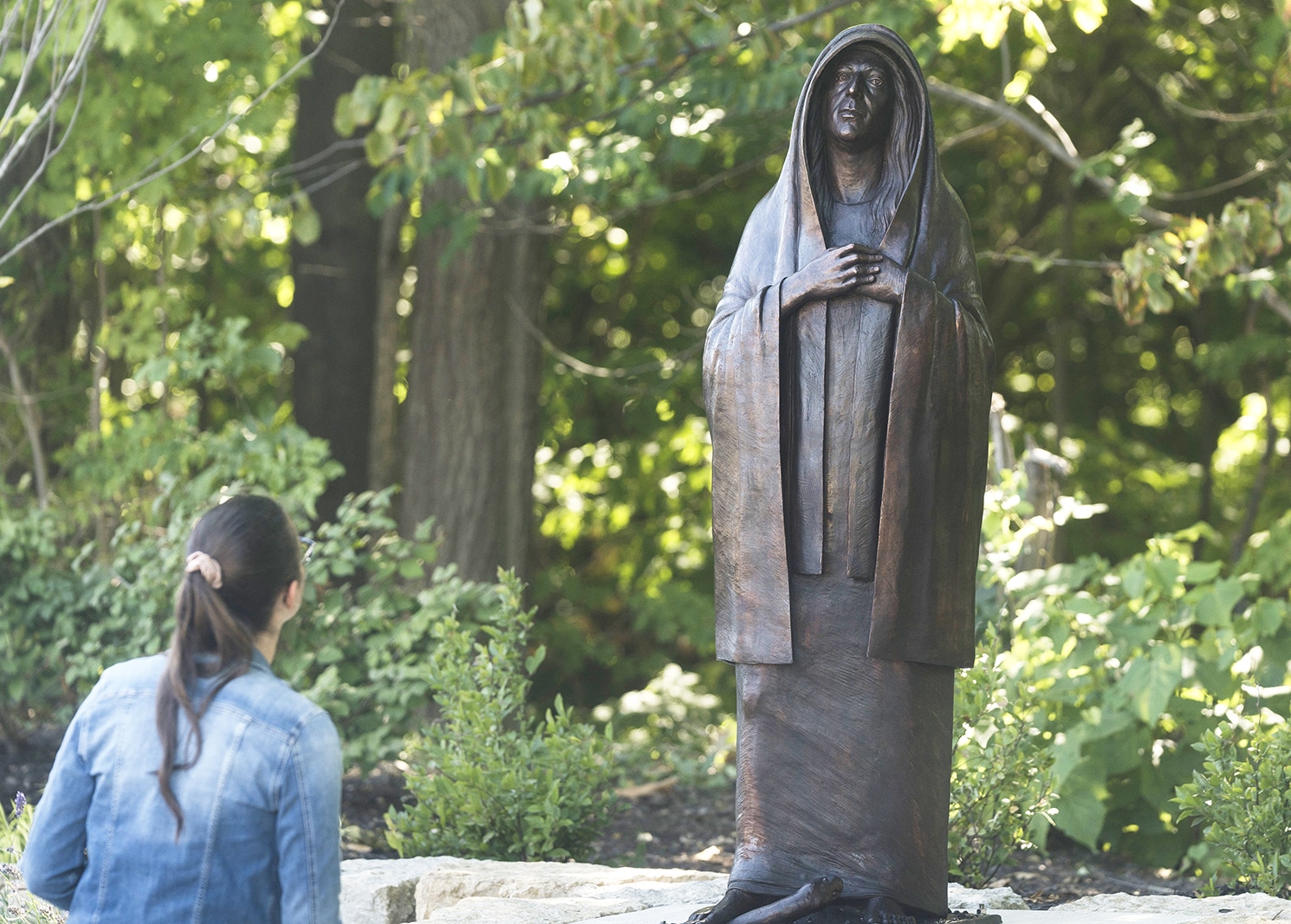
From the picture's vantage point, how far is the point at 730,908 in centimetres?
348

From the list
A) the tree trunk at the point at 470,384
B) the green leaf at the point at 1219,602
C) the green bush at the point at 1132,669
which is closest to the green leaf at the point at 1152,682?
the green bush at the point at 1132,669

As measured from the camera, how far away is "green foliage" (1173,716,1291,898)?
4.37 m

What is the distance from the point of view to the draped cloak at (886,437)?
11.5 ft

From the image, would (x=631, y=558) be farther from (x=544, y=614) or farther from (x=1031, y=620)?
(x=1031, y=620)

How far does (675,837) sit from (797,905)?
3031mm

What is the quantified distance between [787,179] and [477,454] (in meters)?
4.99

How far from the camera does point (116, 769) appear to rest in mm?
2342

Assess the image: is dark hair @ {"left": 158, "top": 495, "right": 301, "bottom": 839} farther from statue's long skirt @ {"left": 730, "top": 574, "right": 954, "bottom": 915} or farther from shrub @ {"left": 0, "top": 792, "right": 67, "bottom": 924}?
shrub @ {"left": 0, "top": 792, "right": 67, "bottom": 924}

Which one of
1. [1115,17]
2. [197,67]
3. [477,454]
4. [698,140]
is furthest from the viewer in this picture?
[1115,17]

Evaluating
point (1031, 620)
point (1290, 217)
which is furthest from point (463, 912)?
point (1290, 217)

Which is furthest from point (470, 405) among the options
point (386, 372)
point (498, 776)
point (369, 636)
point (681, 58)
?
point (498, 776)

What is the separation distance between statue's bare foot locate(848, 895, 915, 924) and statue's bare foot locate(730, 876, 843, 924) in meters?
0.09

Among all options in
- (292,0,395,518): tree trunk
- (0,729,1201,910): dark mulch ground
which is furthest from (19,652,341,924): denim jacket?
(292,0,395,518): tree trunk

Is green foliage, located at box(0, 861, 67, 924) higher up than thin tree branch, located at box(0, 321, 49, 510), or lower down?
lower down
